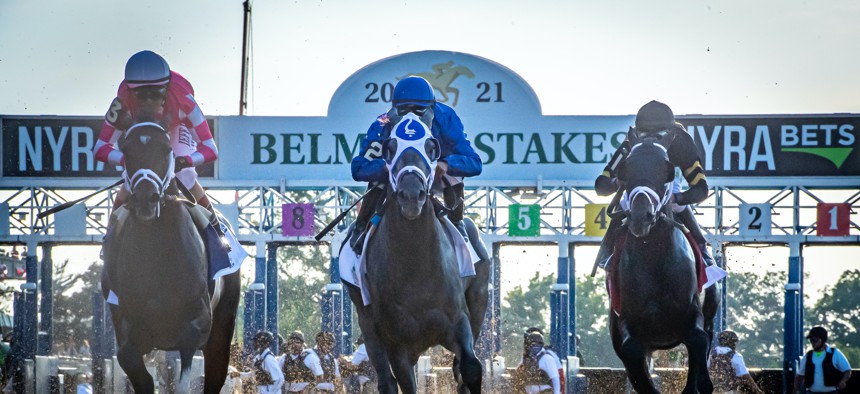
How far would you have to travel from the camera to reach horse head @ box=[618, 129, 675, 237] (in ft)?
29.2

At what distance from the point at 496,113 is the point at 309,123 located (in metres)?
2.98

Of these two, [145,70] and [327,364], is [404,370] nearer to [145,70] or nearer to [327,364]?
[145,70]

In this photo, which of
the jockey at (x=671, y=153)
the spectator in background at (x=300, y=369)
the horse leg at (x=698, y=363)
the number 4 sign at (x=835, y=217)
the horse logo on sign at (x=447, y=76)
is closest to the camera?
the horse leg at (x=698, y=363)

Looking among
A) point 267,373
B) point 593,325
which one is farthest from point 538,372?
point 593,325

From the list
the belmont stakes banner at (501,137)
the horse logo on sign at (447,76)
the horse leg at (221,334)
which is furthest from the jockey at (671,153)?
the horse logo on sign at (447,76)

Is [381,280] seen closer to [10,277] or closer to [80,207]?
[80,207]

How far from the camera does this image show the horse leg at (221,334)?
9727mm

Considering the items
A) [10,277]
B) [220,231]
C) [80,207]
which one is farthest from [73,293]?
[220,231]

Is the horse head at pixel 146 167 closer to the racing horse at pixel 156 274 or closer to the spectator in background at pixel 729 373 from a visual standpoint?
the racing horse at pixel 156 274

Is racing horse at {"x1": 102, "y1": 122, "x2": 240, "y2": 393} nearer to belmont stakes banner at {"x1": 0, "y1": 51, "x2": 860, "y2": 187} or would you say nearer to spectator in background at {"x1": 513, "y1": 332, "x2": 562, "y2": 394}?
spectator in background at {"x1": 513, "y1": 332, "x2": 562, "y2": 394}

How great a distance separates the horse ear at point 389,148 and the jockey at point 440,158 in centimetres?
25

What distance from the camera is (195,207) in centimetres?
912

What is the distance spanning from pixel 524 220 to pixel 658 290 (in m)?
13.8

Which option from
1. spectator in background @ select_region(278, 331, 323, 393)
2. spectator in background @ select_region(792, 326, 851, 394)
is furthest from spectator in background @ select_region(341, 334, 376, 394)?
spectator in background @ select_region(792, 326, 851, 394)
